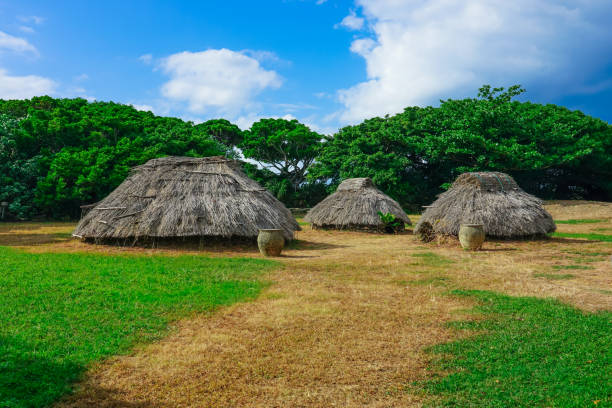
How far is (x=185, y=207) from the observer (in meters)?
13.1

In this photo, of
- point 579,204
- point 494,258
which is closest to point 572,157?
point 579,204

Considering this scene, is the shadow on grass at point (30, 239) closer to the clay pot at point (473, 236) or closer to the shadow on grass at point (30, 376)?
the shadow on grass at point (30, 376)

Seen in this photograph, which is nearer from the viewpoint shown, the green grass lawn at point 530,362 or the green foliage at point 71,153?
the green grass lawn at point 530,362

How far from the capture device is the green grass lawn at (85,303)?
416 centimetres

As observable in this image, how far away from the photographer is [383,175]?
1152 inches

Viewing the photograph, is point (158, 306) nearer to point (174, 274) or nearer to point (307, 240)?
point (174, 274)

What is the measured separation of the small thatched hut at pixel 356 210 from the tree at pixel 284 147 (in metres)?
13.4

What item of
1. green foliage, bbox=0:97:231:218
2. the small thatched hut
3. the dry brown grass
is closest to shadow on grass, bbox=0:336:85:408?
the dry brown grass

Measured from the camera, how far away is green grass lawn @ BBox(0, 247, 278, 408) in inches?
164

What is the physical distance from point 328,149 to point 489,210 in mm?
19267

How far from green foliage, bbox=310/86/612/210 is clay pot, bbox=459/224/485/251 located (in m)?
15.5

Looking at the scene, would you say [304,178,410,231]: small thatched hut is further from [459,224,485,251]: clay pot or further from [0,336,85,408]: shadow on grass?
[0,336,85,408]: shadow on grass

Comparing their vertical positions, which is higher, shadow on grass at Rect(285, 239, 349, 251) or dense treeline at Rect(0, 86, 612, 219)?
dense treeline at Rect(0, 86, 612, 219)

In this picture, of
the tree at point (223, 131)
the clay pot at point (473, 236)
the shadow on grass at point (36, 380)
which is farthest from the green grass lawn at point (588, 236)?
the tree at point (223, 131)
